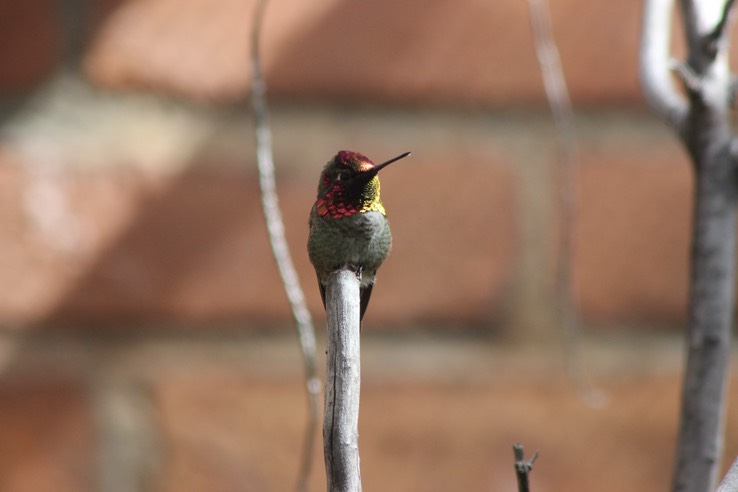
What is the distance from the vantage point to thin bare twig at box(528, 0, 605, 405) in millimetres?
688

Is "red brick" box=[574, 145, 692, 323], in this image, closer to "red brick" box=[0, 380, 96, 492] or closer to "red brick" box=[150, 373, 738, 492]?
"red brick" box=[150, 373, 738, 492]

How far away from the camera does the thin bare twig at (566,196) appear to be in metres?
0.69

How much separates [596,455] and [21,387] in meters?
0.46

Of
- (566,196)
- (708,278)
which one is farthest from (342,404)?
(566,196)

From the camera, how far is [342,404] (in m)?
0.23

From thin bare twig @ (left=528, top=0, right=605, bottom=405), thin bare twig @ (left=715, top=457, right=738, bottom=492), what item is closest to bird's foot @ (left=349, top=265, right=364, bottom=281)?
thin bare twig @ (left=715, top=457, right=738, bottom=492)

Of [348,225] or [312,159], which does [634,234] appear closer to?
[312,159]

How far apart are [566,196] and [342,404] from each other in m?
0.49

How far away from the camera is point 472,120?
75cm

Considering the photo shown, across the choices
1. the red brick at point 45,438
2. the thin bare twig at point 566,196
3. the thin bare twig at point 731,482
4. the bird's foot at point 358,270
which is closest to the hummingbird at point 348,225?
Result: the bird's foot at point 358,270

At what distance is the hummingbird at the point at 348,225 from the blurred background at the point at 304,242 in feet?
1.34

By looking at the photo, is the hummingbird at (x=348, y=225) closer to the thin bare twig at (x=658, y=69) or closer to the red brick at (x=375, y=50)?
the thin bare twig at (x=658, y=69)

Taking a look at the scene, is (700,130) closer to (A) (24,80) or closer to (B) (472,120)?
(B) (472,120)

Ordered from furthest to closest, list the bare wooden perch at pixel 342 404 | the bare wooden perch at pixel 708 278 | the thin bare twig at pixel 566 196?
the thin bare twig at pixel 566 196 → the bare wooden perch at pixel 708 278 → the bare wooden perch at pixel 342 404
